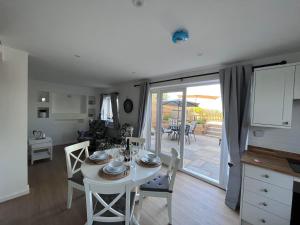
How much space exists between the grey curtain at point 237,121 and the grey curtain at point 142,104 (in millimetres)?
2080

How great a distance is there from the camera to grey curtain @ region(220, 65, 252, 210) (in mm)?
2111

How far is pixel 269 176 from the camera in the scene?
61.4 inches

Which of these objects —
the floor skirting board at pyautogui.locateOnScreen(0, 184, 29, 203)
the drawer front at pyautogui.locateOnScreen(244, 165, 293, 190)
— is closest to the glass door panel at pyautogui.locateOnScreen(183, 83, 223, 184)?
the drawer front at pyautogui.locateOnScreen(244, 165, 293, 190)

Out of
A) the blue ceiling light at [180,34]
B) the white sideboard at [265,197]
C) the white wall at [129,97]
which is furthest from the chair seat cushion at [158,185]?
the white wall at [129,97]

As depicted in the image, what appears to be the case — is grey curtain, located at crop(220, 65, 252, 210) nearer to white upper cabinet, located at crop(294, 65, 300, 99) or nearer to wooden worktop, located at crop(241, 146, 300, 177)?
wooden worktop, located at crop(241, 146, 300, 177)

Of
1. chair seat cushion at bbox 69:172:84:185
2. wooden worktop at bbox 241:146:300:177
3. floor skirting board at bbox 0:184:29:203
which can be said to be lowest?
floor skirting board at bbox 0:184:29:203

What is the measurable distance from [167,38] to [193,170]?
2841mm

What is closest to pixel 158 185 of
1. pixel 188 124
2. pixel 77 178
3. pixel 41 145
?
pixel 77 178

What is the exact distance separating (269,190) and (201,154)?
2.52 metres

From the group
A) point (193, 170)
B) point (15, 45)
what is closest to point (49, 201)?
point (15, 45)

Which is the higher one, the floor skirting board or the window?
the window

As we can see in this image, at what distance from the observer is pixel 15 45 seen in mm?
1959

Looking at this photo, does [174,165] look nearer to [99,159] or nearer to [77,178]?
[99,159]

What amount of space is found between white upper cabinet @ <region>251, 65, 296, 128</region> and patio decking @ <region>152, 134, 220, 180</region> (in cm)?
166
